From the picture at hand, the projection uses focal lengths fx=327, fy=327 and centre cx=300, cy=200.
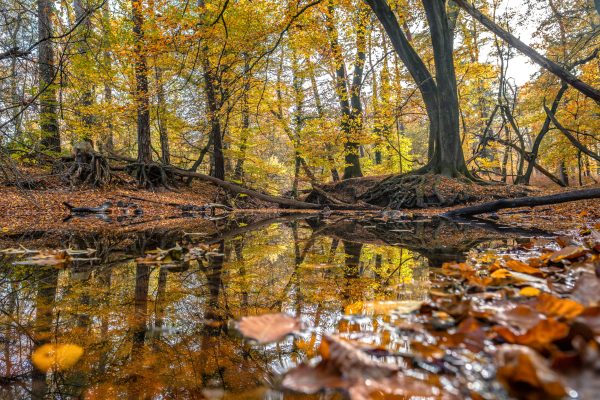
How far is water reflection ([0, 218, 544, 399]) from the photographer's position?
723 millimetres

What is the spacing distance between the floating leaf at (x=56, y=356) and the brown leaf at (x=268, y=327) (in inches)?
16.2

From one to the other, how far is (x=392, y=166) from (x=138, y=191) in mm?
11093

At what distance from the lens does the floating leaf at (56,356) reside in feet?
2.49

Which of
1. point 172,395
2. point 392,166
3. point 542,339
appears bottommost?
point 172,395

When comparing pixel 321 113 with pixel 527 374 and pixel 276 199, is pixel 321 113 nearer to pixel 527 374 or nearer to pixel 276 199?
pixel 276 199

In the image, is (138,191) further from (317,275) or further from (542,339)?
(542,339)

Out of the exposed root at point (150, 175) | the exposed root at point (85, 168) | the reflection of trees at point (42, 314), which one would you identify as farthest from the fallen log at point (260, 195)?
the reflection of trees at point (42, 314)

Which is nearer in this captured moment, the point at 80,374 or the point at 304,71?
the point at 80,374

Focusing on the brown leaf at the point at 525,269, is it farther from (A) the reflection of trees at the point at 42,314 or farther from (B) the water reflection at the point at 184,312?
(A) the reflection of trees at the point at 42,314

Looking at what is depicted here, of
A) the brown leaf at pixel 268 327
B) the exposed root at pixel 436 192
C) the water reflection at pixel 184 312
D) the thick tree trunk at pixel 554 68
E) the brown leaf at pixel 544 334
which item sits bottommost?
the water reflection at pixel 184 312

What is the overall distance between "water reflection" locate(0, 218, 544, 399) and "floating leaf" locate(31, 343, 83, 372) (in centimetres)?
2

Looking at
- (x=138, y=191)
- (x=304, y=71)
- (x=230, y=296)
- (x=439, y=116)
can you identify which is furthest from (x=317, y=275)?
(x=304, y=71)

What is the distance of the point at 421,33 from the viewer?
42.6ft

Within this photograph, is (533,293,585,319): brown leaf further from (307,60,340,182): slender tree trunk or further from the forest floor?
(307,60,340,182): slender tree trunk
